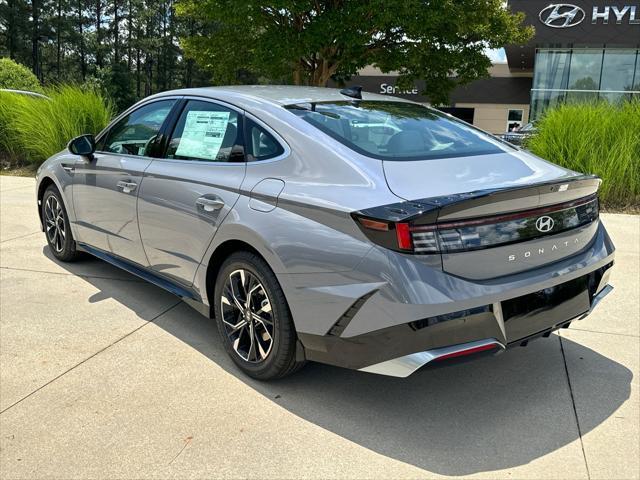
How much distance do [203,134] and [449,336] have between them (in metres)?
2.07

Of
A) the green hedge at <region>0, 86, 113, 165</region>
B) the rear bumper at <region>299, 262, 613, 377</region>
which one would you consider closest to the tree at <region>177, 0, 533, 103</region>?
the green hedge at <region>0, 86, 113, 165</region>

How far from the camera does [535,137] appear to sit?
9742 mm

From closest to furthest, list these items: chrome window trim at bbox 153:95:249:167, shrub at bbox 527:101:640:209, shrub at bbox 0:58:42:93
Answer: chrome window trim at bbox 153:95:249:167, shrub at bbox 527:101:640:209, shrub at bbox 0:58:42:93

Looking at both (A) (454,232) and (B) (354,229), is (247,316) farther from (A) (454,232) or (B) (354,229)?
(A) (454,232)

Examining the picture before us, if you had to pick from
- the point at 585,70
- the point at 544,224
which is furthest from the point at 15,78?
the point at 585,70

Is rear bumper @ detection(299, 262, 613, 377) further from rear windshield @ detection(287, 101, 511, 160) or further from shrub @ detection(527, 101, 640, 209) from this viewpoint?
shrub @ detection(527, 101, 640, 209)

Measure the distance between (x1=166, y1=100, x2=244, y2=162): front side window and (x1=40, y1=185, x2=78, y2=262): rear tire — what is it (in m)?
1.80

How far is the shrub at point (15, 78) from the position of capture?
1673 centimetres

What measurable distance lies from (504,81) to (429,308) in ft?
148

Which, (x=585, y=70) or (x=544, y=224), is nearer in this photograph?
(x=544, y=224)

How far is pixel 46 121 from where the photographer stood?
37.4 feet

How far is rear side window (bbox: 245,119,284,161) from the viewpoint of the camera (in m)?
3.19

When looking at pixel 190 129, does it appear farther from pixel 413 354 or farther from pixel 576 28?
pixel 576 28

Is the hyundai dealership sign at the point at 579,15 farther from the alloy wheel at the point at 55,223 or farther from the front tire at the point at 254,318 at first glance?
the front tire at the point at 254,318
